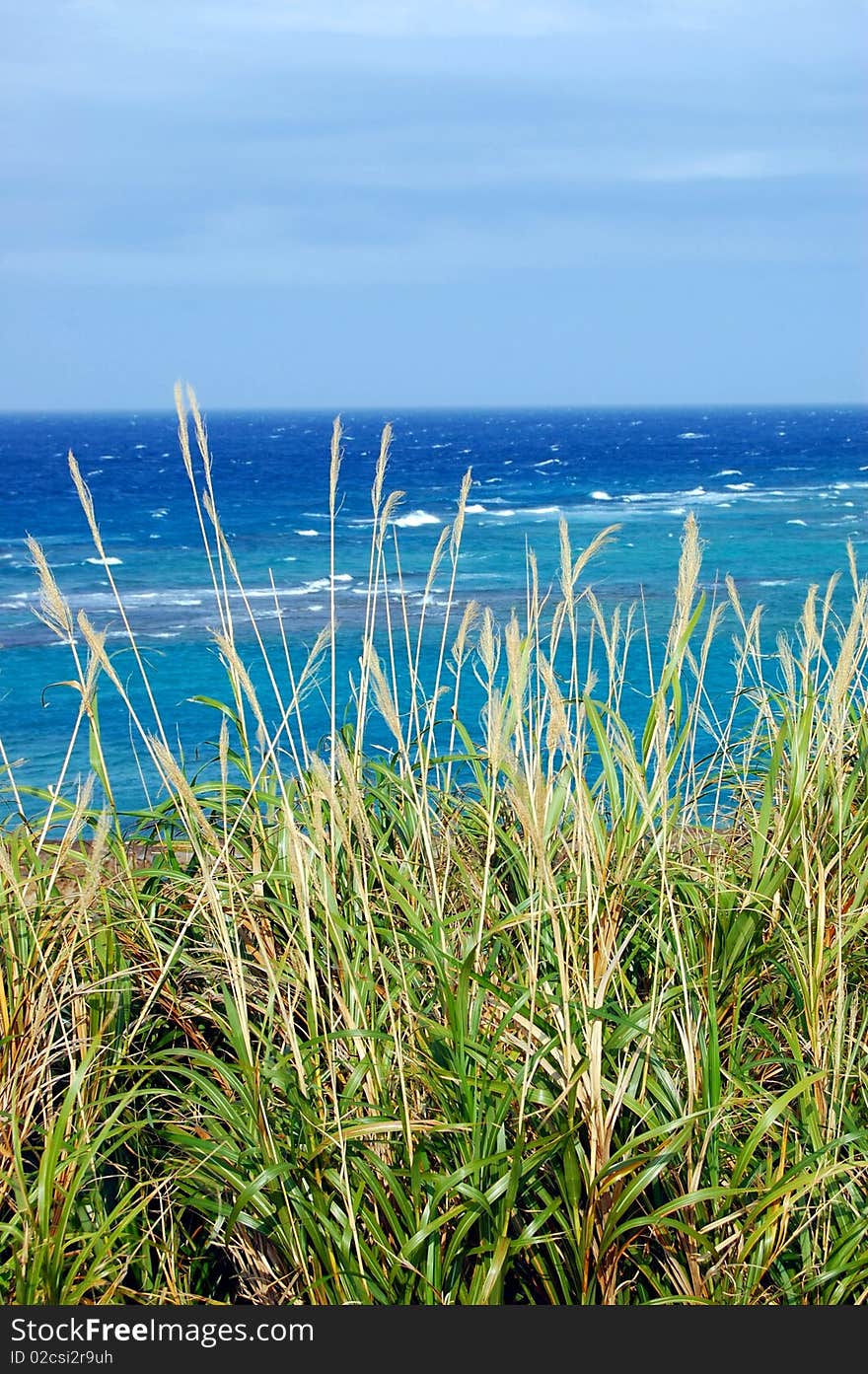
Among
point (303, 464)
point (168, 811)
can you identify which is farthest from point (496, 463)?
point (168, 811)

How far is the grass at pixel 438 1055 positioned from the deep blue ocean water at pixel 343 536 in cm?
49

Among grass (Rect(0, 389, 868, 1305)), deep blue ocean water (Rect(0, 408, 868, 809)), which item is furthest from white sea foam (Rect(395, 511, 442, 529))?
grass (Rect(0, 389, 868, 1305))

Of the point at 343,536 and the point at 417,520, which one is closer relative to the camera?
the point at 343,536

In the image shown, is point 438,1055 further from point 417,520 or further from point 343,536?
point 417,520

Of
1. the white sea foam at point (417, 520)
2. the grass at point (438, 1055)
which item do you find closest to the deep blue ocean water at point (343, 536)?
the white sea foam at point (417, 520)

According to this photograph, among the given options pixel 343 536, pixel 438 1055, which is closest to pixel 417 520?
pixel 343 536

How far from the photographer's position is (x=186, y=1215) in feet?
7.22

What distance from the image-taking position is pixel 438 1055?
199 cm

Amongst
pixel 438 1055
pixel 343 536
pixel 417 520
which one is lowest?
pixel 343 536

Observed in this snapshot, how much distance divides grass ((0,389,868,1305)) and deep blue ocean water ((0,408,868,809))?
19.2 inches

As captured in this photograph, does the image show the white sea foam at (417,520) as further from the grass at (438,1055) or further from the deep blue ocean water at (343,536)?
the grass at (438,1055)

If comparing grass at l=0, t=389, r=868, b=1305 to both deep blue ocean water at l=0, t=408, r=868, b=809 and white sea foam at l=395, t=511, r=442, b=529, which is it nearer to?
deep blue ocean water at l=0, t=408, r=868, b=809

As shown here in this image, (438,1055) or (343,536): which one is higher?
(438,1055)

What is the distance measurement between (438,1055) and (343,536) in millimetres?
38912
